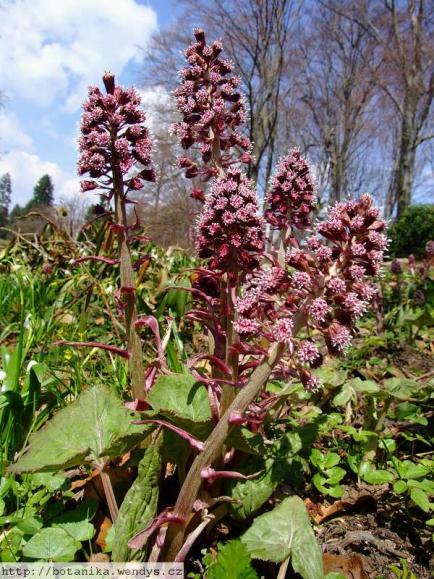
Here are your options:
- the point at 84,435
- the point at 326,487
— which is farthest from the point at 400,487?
the point at 84,435

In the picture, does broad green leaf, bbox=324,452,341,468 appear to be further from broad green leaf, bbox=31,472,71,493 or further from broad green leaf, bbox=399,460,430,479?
broad green leaf, bbox=31,472,71,493

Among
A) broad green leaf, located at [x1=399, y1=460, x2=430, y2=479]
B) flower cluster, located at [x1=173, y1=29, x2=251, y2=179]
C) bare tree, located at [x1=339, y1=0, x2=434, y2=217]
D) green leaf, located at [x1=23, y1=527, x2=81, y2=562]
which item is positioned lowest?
green leaf, located at [x1=23, y1=527, x2=81, y2=562]

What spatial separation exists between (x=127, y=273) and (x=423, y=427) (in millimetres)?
1717

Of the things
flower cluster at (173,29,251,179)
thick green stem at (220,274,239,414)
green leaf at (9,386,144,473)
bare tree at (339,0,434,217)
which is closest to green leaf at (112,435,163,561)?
green leaf at (9,386,144,473)

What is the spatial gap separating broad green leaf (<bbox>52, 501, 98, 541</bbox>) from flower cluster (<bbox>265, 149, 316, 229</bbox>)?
50.2 inches

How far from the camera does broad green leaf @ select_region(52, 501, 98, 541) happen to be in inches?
59.9

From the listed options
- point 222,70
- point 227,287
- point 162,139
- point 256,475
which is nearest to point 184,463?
point 256,475

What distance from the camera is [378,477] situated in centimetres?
186

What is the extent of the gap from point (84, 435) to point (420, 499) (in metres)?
1.21

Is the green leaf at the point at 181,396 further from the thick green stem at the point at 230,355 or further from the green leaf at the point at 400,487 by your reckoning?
the green leaf at the point at 400,487

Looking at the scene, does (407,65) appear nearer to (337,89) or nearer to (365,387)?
(337,89)

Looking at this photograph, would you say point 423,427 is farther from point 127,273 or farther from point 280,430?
point 127,273

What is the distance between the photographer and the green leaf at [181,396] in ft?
5.16

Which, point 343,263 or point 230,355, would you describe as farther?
point 230,355
